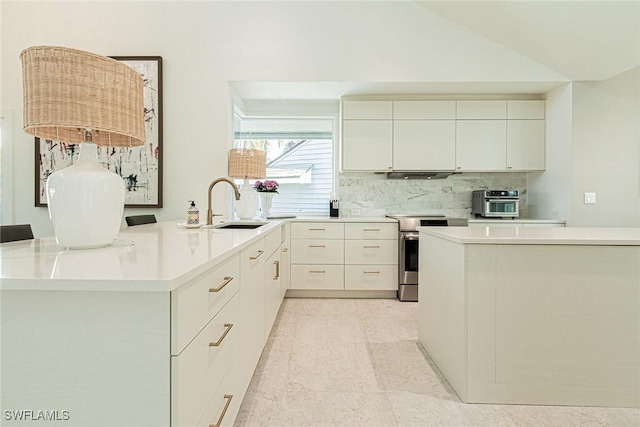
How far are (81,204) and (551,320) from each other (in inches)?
82.6

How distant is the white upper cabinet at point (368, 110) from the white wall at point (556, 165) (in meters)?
1.72

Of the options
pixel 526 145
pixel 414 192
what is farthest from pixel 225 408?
pixel 526 145

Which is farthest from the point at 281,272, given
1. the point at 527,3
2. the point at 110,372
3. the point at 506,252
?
the point at 527,3

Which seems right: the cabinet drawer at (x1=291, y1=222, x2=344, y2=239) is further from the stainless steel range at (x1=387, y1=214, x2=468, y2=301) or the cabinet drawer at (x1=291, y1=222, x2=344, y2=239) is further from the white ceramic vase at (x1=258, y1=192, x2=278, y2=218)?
the stainless steel range at (x1=387, y1=214, x2=468, y2=301)

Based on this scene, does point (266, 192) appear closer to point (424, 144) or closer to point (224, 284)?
point (424, 144)

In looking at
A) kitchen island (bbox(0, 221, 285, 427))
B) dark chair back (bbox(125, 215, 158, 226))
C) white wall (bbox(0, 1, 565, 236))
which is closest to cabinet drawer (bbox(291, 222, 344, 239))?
white wall (bbox(0, 1, 565, 236))

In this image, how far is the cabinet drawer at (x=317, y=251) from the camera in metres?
3.79

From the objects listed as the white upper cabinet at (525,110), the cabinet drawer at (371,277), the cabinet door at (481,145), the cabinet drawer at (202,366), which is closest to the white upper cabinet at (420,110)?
the cabinet door at (481,145)

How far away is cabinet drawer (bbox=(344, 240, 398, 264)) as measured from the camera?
12.4 feet

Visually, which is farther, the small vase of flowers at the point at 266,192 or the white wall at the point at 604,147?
the small vase of flowers at the point at 266,192

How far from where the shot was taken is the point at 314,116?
439 cm

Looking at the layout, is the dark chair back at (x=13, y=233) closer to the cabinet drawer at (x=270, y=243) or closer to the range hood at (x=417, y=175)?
the cabinet drawer at (x=270, y=243)

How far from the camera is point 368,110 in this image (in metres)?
3.96

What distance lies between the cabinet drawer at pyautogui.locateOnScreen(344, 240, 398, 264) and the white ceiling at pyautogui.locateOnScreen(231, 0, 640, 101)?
164 cm
